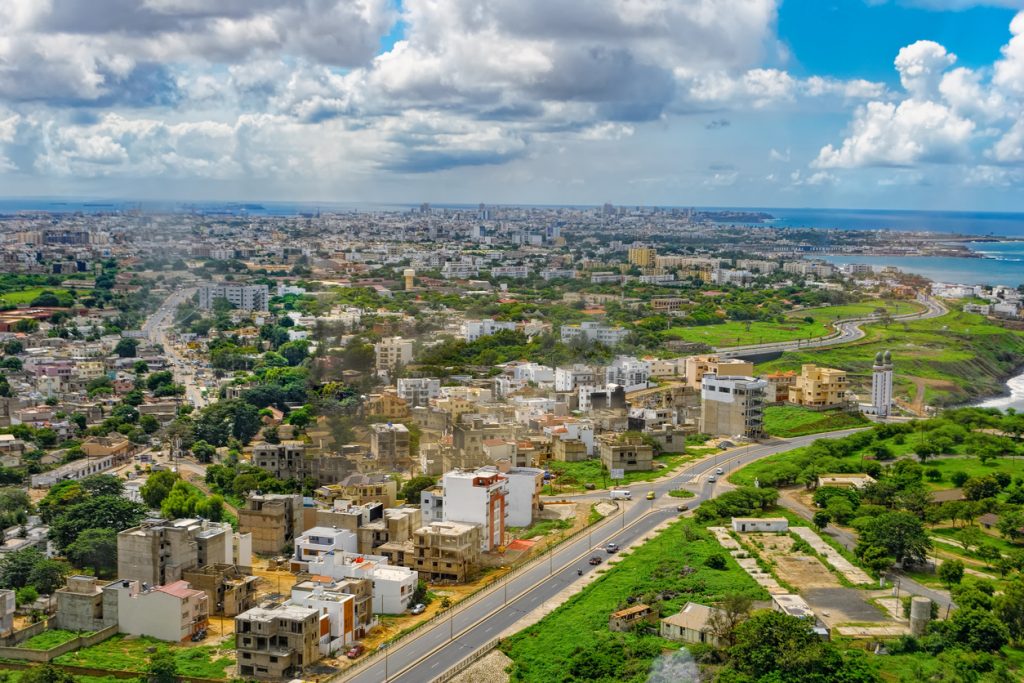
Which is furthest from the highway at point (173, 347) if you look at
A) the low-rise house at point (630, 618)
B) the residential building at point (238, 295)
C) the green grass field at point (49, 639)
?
the low-rise house at point (630, 618)

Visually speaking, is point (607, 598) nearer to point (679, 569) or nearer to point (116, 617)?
point (679, 569)

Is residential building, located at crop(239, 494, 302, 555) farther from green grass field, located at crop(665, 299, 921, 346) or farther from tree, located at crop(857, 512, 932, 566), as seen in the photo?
green grass field, located at crop(665, 299, 921, 346)

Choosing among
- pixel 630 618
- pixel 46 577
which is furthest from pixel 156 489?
pixel 630 618

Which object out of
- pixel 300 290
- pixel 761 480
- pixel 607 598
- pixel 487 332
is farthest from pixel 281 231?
pixel 607 598

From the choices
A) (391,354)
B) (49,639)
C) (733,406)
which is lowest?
(49,639)

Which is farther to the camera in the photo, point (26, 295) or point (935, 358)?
point (26, 295)

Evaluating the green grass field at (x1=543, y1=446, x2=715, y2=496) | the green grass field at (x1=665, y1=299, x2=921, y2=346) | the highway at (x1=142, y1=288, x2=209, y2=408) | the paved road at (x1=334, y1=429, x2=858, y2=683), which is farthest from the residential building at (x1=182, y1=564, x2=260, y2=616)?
the green grass field at (x1=665, y1=299, x2=921, y2=346)

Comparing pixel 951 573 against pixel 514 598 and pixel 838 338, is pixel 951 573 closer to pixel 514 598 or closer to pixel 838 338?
pixel 514 598
